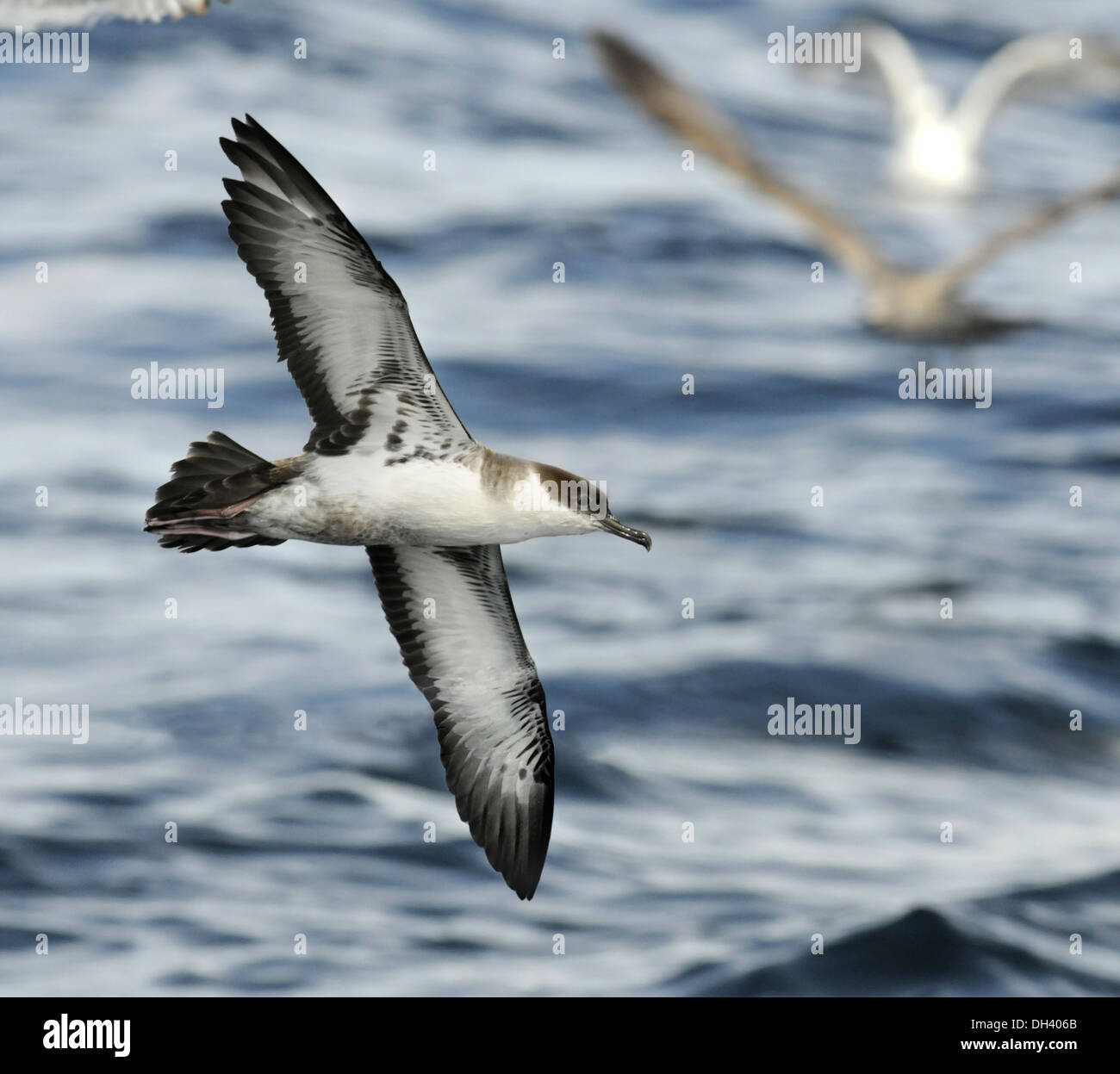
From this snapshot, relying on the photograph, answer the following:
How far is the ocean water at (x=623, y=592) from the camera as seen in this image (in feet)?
70.1

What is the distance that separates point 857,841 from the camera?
24.5 metres

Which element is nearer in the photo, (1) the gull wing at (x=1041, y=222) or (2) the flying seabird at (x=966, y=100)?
(1) the gull wing at (x=1041, y=222)

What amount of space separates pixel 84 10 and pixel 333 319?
3.02 meters

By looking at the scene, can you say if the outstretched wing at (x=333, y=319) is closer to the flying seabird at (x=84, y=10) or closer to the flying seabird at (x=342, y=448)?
the flying seabird at (x=342, y=448)

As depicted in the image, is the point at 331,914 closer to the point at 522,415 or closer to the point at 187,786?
the point at 187,786

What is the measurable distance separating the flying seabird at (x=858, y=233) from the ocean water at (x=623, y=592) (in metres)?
1.31

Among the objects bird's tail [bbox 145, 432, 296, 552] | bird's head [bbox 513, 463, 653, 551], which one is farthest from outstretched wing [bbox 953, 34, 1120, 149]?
bird's tail [bbox 145, 432, 296, 552]

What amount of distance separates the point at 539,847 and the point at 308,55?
Result: 4077 centimetres

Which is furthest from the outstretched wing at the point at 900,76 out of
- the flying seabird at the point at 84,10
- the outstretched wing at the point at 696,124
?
the flying seabird at the point at 84,10

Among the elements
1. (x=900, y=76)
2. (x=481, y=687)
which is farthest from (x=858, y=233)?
(x=900, y=76)

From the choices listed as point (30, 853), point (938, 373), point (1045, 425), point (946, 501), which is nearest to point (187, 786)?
point (30, 853)

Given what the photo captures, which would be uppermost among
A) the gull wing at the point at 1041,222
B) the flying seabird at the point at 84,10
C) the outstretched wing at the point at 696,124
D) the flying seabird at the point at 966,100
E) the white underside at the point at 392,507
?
the flying seabird at the point at 966,100

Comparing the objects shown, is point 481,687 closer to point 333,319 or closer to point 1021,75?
point 333,319

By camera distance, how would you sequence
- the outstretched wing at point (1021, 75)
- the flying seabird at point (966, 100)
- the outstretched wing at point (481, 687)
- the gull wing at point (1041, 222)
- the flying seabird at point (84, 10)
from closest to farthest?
1. the flying seabird at point (84, 10)
2. the outstretched wing at point (481, 687)
3. the gull wing at point (1041, 222)
4. the outstretched wing at point (1021, 75)
5. the flying seabird at point (966, 100)
